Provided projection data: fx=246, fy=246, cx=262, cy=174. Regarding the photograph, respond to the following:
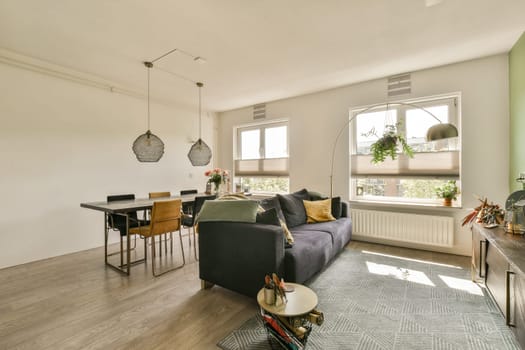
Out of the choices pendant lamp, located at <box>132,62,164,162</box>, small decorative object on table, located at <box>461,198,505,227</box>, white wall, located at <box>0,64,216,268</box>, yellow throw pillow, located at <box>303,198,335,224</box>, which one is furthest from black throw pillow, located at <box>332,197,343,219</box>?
white wall, located at <box>0,64,216,268</box>

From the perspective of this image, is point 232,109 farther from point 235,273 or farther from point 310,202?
point 235,273

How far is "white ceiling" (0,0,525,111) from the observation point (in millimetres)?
2420

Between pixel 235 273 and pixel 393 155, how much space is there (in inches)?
117

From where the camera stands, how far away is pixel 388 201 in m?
4.35

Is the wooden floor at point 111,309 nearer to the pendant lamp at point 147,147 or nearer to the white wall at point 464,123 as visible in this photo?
the pendant lamp at point 147,147

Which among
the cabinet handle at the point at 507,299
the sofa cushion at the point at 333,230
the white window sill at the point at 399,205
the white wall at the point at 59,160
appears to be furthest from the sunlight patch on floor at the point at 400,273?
the white wall at the point at 59,160

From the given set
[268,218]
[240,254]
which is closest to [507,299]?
[268,218]

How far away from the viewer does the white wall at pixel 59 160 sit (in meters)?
3.49

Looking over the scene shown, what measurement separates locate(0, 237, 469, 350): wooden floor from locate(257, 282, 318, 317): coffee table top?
559 millimetres

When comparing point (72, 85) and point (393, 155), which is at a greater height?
point (72, 85)

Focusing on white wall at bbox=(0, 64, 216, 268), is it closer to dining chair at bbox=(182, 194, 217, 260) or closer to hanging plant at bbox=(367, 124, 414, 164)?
dining chair at bbox=(182, 194, 217, 260)

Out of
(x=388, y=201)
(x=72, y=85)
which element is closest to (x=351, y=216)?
(x=388, y=201)

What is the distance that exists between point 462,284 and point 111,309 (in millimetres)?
3744

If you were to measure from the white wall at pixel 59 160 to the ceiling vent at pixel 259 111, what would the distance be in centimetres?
230
